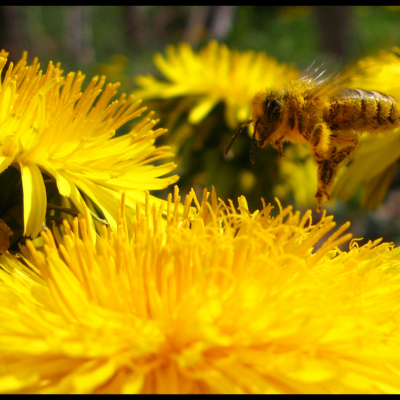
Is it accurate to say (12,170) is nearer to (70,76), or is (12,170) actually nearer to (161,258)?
(70,76)

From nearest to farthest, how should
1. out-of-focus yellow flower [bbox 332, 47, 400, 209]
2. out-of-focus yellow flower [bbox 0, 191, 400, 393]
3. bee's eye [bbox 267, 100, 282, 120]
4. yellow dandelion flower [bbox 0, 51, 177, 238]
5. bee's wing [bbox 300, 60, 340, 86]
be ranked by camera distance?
1. out-of-focus yellow flower [bbox 0, 191, 400, 393]
2. yellow dandelion flower [bbox 0, 51, 177, 238]
3. bee's eye [bbox 267, 100, 282, 120]
4. bee's wing [bbox 300, 60, 340, 86]
5. out-of-focus yellow flower [bbox 332, 47, 400, 209]

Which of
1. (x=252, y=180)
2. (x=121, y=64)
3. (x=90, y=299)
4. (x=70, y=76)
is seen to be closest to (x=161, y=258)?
(x=90, y=299)

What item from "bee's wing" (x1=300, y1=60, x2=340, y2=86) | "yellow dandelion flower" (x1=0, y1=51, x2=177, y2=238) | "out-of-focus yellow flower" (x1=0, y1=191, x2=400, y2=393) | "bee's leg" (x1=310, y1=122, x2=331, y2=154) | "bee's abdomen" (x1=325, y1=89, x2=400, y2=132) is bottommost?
"out-of-focus yellow flower" (x1=0, y1=191, x2=400, y2=393)

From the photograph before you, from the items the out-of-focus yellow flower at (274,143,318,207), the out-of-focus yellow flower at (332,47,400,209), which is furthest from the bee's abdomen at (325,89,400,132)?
the out-of-focus yellow flower at (274,143,318,207)

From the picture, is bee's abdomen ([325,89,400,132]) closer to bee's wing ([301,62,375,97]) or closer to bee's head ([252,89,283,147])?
bee's wing ([301,62,375,97])

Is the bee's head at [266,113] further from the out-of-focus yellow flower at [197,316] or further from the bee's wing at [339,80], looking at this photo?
the out-of-focus yellow flower at [197,316]

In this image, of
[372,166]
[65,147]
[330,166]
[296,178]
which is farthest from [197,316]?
[296,178]

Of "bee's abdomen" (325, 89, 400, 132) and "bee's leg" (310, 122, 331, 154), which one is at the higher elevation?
"bee's abdomen" (325, 89, 400, 132)

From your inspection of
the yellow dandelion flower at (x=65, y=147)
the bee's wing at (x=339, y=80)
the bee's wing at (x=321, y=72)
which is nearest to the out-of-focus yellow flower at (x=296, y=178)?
the bee's wing at (x=321, y=72)
